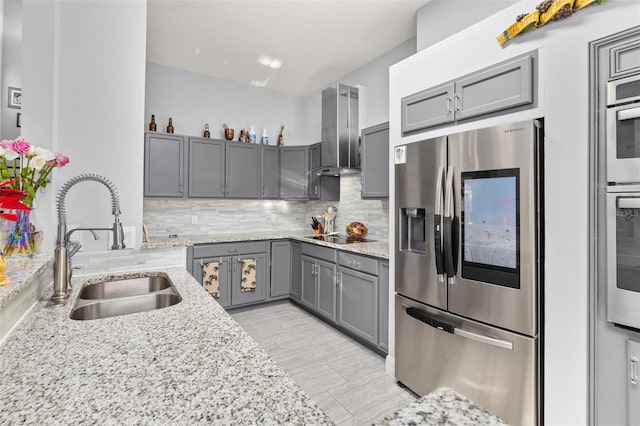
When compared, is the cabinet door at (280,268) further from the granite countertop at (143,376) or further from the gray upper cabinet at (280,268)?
the granite countertop at (143,376)

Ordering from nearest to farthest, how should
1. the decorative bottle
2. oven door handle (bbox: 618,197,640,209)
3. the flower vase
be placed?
oven door handle (bbox: 618,197,640,209) → the flower vase → the decorative bottle

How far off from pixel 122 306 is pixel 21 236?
69 centimetres

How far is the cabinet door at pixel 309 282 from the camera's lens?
3588 millimetres

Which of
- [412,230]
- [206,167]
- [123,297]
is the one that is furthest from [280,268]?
[123,297]

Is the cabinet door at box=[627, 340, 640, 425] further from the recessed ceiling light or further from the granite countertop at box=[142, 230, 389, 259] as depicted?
the recessed ceiling light

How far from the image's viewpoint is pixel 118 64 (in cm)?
211

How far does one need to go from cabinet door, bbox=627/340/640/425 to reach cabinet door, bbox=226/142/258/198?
379cm

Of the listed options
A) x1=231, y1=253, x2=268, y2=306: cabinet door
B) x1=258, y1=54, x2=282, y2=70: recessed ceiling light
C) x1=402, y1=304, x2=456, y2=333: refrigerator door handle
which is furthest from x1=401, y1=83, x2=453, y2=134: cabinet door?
x1=231, y1=253, x2=268, y2=306: cabinet door

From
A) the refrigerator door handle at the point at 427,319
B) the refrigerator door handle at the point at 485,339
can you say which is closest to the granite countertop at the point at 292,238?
the refrigerator door handle at the point at 427,319

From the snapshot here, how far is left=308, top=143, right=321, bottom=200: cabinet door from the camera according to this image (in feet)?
14.0

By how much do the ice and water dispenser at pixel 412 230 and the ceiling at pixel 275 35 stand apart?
1.93m

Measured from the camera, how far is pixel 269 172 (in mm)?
4344

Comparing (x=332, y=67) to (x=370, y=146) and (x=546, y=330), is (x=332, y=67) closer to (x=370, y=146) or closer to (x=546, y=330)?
(x=370, y=146)

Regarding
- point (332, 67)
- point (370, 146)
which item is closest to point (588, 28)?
point (370, 146)
